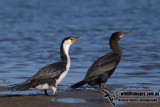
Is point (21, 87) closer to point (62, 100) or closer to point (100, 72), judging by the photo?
point (62, 100)

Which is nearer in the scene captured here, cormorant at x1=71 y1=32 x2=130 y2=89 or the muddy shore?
the muddy shore

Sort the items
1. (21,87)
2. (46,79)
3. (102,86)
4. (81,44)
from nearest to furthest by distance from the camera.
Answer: (21,87), (46,79), (102,86), (81,44)

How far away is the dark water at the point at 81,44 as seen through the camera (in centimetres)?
1295

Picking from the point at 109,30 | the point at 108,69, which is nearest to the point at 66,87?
the point at 108,69

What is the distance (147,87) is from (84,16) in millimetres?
22666

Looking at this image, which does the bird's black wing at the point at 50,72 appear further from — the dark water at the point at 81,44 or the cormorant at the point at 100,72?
the dark water at the point at 81,44

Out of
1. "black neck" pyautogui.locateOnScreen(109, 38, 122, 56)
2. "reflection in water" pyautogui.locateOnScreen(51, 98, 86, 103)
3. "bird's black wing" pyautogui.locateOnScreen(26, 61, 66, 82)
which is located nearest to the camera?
"reflection in water" pyautogui.locateOnScreen(51, 98, 86, 103)

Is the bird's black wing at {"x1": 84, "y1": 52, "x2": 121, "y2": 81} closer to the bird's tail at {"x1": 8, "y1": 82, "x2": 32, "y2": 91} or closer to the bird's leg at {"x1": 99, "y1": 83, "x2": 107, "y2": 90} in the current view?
the bird's leg at {"x1": 99, "y1": 83, "x2": 107, "y2": 90}

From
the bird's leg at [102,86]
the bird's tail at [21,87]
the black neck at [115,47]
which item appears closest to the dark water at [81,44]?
the bird's leg at [102,86]

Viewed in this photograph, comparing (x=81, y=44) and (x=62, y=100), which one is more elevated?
(x=81, y=44)

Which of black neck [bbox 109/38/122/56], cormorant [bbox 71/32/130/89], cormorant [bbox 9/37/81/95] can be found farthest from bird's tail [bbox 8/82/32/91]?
black neck [bbox 109/38/122/56]

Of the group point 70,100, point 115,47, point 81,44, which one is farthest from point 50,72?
point 81,44

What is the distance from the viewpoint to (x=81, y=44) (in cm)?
1975

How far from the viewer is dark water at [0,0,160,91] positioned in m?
13.0
